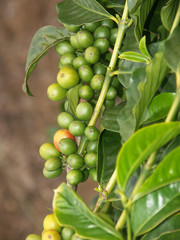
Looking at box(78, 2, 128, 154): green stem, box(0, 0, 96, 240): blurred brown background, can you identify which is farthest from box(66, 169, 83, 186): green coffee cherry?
box(0, 0, 96, 240): blurred brown background

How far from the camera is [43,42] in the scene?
0.71 meters

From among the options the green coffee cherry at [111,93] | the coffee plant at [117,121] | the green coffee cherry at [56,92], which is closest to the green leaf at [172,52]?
the coffee plant at [117,121]

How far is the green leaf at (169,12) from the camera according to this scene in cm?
52

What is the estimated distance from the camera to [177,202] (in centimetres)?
46

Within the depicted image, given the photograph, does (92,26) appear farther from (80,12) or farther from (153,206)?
(153,206)

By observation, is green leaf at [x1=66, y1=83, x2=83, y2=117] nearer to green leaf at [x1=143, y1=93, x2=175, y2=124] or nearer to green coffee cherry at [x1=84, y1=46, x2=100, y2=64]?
green coffee cherry at [x1=84, y1=46, x2=100, y2=64]

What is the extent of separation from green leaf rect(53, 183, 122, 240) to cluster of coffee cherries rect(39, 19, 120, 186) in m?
0.13

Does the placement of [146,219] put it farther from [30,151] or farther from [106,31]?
[30,151]

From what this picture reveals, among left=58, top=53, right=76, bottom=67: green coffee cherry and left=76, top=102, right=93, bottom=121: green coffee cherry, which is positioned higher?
left=58, top=53, right=76, bottom=67: green coffee cherry

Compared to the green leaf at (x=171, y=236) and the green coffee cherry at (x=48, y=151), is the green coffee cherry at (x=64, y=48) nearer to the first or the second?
the green coffee cherry at (x=48, y=151)

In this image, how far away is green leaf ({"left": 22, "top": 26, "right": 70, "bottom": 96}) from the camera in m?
0.70

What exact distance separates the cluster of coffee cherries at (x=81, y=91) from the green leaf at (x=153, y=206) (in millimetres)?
164

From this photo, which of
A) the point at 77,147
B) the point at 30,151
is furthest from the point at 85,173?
the point at 30,151

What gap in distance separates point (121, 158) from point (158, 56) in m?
0.15
